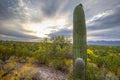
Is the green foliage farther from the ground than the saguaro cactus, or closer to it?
closer to it

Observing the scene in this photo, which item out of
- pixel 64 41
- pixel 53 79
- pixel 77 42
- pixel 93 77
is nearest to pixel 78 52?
pixel 77 42

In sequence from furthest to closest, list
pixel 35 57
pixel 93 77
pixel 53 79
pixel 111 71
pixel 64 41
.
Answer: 1. pixel 64 41
2. pixel 35 57
3. pixel 111 71
4. pixel 53 79
5. pixel 93 77

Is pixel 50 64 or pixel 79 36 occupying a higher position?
pixel 79 36

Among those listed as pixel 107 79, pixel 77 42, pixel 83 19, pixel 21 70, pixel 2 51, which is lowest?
pixel 107 79

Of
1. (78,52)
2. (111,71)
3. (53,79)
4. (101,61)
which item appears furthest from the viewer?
(101,61)

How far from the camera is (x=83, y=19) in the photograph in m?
7.52

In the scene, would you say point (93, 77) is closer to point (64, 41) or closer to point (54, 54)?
point (54, 54)

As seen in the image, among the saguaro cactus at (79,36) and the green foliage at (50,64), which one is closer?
the saguaro cactus at (79,36)

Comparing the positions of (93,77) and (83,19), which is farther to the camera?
(93,77)

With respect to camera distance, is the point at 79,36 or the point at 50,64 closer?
the point at 79,36

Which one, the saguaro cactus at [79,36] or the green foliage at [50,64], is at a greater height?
the saguaro cactus at [79,36]

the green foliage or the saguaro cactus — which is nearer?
the saguaro cactus

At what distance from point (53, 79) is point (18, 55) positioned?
5299 millimetres

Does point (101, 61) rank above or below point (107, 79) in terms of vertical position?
above
